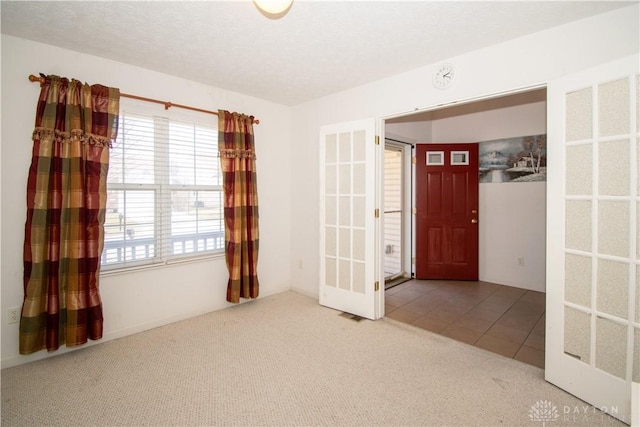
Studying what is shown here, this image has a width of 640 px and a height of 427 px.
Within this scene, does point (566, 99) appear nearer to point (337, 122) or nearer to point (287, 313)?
point (337, 122)

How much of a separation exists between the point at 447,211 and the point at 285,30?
140 inches

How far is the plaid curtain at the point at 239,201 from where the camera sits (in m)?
3.30

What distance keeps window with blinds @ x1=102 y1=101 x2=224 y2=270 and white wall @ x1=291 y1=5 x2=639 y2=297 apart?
109cm

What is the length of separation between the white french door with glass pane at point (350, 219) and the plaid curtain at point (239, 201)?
0.80 metres

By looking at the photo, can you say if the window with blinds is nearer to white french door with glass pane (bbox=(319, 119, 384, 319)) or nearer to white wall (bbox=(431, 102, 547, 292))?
white french door with glass pane (bbox=(319, 119, 384, 319))

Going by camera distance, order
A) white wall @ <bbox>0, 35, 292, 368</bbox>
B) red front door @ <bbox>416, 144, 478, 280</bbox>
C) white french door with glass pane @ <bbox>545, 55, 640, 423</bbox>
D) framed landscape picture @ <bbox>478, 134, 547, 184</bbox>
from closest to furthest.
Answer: white french door with glass pane @ <bbox>545, 55, 640, 423</bbox> → white wall @ <bbox>0, 35, 292, 368</bbox> → framed landscape picture @ <bbox>478, 134, 547, 184</bbox> → red front door @ <bbox>416, 144, 478, 280</bbox>

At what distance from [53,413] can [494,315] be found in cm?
377

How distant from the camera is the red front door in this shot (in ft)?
15.1

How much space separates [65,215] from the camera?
2361 millimetres

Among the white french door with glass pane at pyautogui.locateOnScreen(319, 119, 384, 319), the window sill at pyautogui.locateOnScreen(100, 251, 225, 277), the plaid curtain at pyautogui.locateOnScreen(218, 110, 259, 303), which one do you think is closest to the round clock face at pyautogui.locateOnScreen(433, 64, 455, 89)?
the white french door with glass pane at pyautogui.locateOnScreen(319, 119, 384, 319)

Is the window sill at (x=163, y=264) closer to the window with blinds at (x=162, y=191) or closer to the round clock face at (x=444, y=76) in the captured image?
the window with blinds at (x=162, y=191)

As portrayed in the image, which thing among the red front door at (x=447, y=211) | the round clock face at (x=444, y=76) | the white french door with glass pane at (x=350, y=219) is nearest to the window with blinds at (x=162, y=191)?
the white french door with glass pane at (x=350, y=219)

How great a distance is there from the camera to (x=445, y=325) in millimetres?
3049

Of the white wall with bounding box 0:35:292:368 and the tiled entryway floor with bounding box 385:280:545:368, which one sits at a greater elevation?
the white wall with bounding box 0:35:292:368
